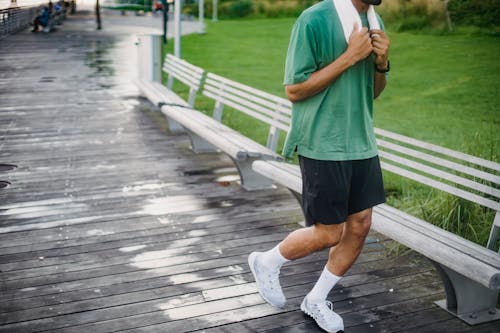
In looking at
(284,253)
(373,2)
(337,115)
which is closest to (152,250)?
(284,253)

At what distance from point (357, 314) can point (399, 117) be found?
788 centimetres

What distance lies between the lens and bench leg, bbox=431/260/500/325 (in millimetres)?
3863

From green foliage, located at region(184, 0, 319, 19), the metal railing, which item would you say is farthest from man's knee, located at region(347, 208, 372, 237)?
green foliage, located at region(184, 0, 319, 19)

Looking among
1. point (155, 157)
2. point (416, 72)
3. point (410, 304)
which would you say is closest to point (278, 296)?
point (410, 304)

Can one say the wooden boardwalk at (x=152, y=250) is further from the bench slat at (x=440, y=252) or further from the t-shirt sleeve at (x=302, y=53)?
the t-shirt sleeve at (x=302, y=53)

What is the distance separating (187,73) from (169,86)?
2.26 ft

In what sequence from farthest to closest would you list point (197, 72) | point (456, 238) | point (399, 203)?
point (197, 72) → point (399, 203) → point (456, 238)

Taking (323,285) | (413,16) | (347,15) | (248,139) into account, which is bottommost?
(323,285)

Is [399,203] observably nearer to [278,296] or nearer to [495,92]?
[278,296]

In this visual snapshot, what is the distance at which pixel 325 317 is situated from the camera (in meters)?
3.74

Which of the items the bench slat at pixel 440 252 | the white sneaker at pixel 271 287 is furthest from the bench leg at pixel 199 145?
the white sneaker at pixel 271 287

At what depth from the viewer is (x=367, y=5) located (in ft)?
10.9

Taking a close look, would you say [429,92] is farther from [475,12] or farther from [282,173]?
[282,173]

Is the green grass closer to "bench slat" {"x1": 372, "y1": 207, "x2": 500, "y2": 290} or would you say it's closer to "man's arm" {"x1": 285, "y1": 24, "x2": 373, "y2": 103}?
"bench slat" {"x1": 372, "y1": 207, "x2": 500, "y2": 290}
